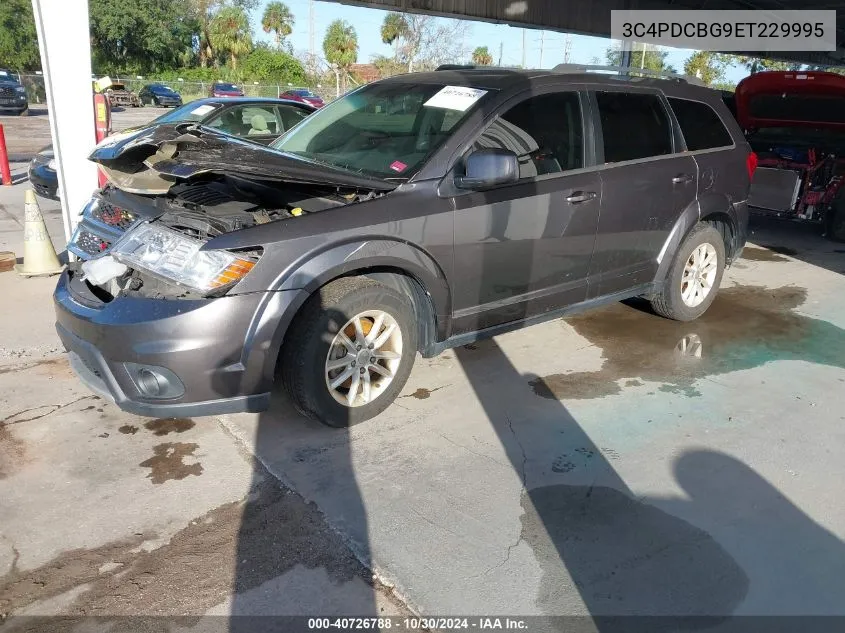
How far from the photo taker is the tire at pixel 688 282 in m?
5.12

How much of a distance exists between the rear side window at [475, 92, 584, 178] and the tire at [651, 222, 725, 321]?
4.63ft

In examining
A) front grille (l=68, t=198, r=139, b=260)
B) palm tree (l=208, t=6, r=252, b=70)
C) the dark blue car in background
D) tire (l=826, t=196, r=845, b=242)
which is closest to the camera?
front grille (l=68, t=198, r=139, b=260)

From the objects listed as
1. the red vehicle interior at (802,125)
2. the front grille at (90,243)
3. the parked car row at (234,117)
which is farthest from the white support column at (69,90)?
the red vehicle interior at (802,125)

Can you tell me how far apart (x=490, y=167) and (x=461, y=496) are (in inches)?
65.0

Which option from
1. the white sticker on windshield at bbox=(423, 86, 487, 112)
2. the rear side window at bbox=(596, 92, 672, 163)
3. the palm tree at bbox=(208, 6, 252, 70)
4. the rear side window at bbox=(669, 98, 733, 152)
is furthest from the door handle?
the palm tree at bbox=(208, 6, 252, 70)

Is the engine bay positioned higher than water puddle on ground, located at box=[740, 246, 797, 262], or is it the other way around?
the engine bay

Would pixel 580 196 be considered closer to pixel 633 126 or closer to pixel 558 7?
pixel 633 126

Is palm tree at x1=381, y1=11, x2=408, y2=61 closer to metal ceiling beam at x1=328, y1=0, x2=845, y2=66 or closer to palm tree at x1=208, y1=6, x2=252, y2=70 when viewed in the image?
palm tree at x1=208, y1=6, x2=252, y2=70

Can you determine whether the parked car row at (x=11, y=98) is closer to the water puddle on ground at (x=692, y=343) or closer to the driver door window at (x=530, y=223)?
the water puddle on ground at (x=692, y=343)

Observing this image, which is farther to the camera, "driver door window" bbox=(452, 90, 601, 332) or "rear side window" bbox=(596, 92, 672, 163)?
"rear side window" bbox=(596, 92, 672, 163)

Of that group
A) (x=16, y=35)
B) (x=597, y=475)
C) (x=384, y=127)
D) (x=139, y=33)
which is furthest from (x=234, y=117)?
(x=139, y=33)

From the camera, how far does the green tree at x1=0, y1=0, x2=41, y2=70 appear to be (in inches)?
1671

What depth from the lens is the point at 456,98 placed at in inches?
158

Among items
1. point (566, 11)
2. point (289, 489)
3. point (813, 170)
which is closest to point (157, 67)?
point (566, 11)
